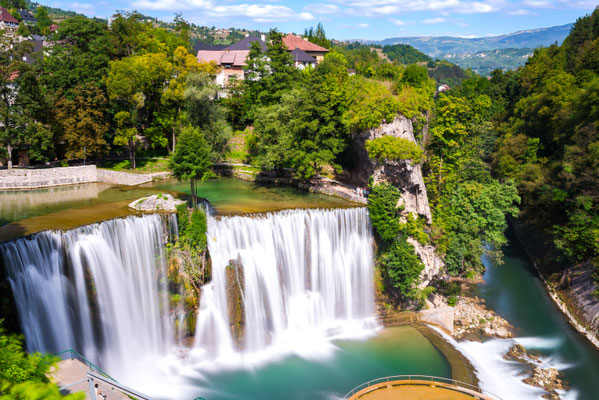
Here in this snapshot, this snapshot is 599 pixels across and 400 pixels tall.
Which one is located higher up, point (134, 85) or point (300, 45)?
point (300, 45)

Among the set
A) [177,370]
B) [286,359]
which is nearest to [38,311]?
[177,370]

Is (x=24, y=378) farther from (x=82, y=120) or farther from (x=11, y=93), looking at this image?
(x=11, y=93)

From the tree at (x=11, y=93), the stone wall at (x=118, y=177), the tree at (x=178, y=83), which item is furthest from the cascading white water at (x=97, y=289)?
the tree at (x=178, y=83)

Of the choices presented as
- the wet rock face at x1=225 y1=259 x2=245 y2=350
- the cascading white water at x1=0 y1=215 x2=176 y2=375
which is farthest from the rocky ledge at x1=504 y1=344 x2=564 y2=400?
the cascading white water at x1=0 y1=215 x2=176 y2=375

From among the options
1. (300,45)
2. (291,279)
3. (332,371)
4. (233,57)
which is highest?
(300,45)

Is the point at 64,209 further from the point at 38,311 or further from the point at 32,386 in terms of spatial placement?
the point at 32,386

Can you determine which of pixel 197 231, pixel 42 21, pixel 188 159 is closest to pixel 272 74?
pixel 188 159
